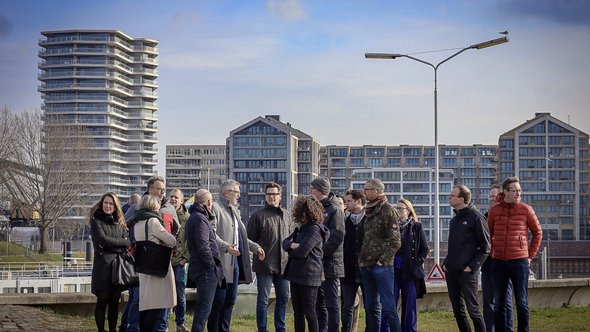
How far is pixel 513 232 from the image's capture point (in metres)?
12.7

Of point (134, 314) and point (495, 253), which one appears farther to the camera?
point (495, 253)

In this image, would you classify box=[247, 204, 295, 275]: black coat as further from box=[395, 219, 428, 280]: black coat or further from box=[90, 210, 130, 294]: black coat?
box=[90, 210, 130, 294]: black coat

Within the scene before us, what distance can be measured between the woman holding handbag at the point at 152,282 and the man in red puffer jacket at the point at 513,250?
403cm

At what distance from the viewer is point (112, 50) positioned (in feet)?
587

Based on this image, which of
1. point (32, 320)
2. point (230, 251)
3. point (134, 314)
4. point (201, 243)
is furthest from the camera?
point (32, 320)

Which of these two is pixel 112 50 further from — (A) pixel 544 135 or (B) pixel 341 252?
(B) pixel 341 252

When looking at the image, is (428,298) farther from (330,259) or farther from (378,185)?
(378,185)

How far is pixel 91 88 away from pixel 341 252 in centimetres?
16701

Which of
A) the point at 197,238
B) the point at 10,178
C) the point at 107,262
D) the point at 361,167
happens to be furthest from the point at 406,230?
the point at 361,167

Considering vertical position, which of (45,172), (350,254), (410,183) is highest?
(410,183)

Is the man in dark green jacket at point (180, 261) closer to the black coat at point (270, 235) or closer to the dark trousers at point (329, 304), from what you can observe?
the black coat at point (270, 235)

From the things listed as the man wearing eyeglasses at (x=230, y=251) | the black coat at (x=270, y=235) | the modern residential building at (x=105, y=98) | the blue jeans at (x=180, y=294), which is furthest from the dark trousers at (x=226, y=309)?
the modern residential building at (x=105, y=98)

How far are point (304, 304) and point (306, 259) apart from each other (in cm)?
53

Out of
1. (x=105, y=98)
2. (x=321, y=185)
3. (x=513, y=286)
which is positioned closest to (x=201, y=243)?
(x=321, y=185)
